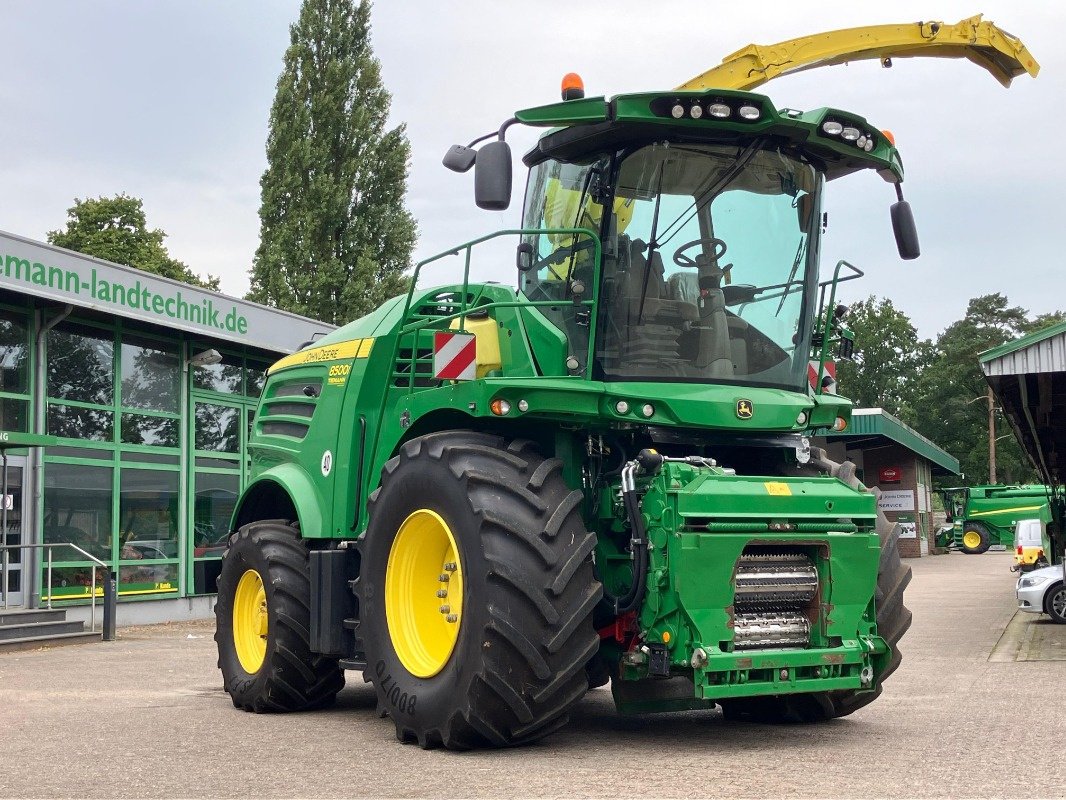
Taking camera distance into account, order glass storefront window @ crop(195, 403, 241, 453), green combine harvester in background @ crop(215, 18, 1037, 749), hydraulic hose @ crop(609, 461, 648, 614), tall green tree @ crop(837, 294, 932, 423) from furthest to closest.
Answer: tall green tree @ crop(837, 294, 932, 423), glass storefront window @ crop(195, 403, 241, 453), hydraulic hose @ crop(609, 461, 648, 614), green combine harvester in background @ crop(215, 18, 1037, 749)

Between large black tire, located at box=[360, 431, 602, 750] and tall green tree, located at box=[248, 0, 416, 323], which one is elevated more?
tall green tree, located at box=[248, 0, 416, 323]

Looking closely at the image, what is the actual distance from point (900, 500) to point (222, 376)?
35.2m

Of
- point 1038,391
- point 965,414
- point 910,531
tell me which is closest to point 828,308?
point 1038,391

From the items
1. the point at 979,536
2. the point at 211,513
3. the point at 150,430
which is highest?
the point at 150,430

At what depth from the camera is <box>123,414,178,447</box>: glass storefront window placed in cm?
1978

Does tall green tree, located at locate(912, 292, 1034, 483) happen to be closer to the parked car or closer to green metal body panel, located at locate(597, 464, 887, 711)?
the parked car

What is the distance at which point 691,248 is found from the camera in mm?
7523

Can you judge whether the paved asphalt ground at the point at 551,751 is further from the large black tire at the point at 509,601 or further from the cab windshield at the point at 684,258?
the cab windshield at the point at 684,258

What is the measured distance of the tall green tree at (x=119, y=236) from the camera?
4622cm

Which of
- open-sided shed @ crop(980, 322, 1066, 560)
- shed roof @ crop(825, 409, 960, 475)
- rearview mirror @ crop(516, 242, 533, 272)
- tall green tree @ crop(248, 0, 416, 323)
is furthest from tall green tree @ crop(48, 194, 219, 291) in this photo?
rearview mirror @ crop(516, 242, 533, 272)

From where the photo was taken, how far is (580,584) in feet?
21.7

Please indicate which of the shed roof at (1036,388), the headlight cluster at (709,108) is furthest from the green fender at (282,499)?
the shed roof at (1036,388)

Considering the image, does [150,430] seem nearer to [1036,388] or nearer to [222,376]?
[222,376]

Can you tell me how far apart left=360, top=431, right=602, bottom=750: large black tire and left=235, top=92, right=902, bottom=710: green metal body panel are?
0.37m
